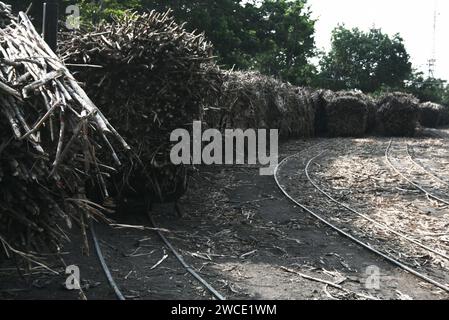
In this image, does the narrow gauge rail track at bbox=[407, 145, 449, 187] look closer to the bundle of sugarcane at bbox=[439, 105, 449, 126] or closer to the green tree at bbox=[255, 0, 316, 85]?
the green tree at bbox=[255, 0, 316, 85]

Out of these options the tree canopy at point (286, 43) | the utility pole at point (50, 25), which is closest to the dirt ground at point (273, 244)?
the utility pole at point (50, 25)

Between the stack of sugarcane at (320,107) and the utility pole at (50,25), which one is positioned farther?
the stack of sugarcane at (320,107)

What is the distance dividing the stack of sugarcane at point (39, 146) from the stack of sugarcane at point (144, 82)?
357cm

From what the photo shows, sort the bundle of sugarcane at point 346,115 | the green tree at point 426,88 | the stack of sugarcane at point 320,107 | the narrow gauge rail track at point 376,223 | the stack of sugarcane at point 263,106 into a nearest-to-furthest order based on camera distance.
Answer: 1. the narrow gauge rail track at point 376,223
2. the stack of sugarcane at point 263,106
3. the bundle of sugarcane at point 346,115
4. the stack of sugarcane at point 320,107
5. the green tree at point 426,88

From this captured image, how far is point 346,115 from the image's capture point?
1171 inches

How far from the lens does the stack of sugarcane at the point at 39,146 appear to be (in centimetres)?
436

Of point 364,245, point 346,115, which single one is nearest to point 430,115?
point 346,115

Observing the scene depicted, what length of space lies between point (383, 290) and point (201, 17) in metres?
21.9

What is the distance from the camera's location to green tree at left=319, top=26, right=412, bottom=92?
204 ft

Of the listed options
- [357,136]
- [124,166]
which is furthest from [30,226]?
[357,136]

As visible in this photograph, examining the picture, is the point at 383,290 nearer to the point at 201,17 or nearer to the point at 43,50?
the point at 43,50

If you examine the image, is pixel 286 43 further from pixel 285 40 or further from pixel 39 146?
pixel 39 146

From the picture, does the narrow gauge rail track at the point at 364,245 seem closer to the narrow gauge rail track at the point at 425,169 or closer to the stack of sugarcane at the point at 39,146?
the stack of sugarcane at the point at 39,146

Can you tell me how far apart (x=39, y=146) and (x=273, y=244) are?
5.10 m
